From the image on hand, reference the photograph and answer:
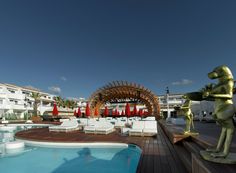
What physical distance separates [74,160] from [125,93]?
60.8 feet

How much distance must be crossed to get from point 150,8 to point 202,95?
60.3ft

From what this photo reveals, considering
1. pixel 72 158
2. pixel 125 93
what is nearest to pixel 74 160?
pixel 72 158

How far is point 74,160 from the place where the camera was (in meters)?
5.99

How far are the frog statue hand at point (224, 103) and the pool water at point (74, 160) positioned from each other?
11.6ft

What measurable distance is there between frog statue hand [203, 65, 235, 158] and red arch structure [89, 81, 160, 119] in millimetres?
20367

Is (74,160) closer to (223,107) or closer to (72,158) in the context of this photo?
(72,158)

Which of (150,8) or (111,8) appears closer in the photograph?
(150,8)

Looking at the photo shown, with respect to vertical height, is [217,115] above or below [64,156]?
above

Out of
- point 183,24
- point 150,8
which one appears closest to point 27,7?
point 150,8

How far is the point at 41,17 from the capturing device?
1841 centimetres

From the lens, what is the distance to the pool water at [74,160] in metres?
5.18

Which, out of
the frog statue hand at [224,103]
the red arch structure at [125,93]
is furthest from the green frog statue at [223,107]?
the red arch structure at [125,93]

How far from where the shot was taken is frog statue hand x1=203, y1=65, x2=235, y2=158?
6.83 ft

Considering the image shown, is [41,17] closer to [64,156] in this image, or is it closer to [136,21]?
[136,21]
